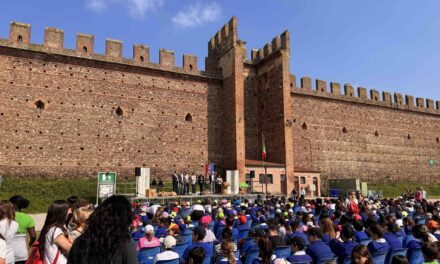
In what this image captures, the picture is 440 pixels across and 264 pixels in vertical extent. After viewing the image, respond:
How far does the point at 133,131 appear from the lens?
22891mm

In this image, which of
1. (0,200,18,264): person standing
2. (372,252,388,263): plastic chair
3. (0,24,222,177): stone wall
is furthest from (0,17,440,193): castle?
(372,252,388,263): plastic chair

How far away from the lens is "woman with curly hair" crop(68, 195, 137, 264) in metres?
2.50

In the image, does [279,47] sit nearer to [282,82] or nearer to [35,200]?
[282,82]

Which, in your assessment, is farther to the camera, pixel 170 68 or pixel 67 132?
pixel 170 68

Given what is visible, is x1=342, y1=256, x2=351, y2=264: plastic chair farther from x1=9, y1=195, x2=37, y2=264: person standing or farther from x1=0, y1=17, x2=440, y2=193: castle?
x1=0, y1=17, x2=440, y2=193: castle

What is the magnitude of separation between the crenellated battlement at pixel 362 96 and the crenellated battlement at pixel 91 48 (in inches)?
321

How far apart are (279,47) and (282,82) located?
2.90 metres

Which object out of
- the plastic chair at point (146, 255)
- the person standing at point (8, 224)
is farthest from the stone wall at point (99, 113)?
the plastic chair at point (146, 255)

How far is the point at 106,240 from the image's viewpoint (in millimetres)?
2512

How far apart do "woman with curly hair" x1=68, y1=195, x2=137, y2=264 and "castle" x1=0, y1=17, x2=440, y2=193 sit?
767 inches

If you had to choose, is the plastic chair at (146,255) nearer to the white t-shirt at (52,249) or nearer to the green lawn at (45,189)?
the white t-shirt at (52,249)

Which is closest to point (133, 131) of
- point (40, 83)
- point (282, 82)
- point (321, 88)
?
point (40, 83)

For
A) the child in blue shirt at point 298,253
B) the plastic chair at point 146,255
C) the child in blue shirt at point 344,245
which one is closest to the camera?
the child in blue shirt at point 298,253

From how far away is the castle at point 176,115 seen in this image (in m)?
20.3
